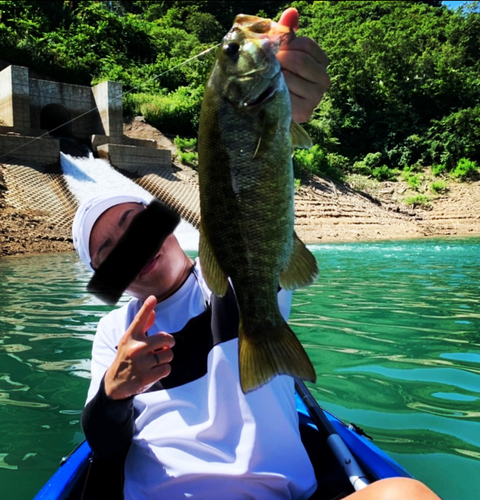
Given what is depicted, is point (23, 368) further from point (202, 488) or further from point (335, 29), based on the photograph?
point (335, 29)

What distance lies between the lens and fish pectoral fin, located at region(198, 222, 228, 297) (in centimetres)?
158

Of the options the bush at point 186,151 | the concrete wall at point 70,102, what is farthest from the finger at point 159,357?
the concrete wall at point 70,102

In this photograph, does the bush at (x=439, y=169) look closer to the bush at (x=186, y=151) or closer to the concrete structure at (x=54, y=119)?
the bush at (x=186, y=151)

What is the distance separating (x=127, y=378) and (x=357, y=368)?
342cm

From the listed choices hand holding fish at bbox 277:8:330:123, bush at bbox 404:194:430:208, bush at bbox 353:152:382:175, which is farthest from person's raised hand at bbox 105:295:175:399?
bush at bbox 353:152:382:175

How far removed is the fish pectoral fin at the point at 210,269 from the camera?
5.18 feet

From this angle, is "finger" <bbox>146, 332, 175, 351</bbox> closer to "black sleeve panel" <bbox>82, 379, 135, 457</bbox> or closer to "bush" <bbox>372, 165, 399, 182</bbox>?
"black sleeve panel" <bbox>82, 379, 135, 457</bbox>

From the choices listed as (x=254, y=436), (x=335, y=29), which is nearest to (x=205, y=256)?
(x=254, y=436)

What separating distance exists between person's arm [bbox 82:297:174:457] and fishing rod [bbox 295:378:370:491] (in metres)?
1.05

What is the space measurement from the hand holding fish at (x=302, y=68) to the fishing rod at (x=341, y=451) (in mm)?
1659

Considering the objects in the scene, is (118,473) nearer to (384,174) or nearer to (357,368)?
(357,368)

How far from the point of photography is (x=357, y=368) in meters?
4.78

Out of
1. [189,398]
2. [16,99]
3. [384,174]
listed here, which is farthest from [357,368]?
[384,174]

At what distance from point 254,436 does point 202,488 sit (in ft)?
1.04
